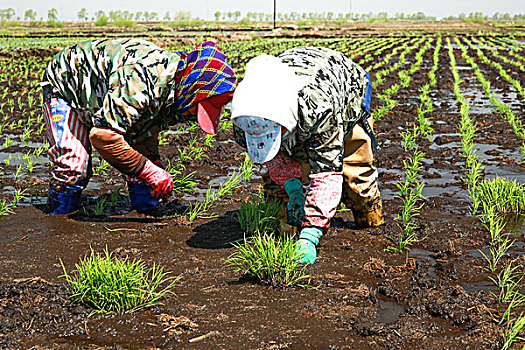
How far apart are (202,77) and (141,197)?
1205 millimetres

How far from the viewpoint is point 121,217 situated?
397 cm

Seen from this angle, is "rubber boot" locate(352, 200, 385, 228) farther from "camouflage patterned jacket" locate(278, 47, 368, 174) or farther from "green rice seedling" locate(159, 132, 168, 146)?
"green rice seedling" locate(159, 132, 168, 146)

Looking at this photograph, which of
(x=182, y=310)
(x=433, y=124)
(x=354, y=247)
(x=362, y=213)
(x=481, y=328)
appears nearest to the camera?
(x=481, y=328)

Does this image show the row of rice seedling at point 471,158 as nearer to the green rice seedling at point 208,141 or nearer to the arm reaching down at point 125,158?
the arm reaching down at point 125,158

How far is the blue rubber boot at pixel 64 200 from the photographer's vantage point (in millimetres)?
3914

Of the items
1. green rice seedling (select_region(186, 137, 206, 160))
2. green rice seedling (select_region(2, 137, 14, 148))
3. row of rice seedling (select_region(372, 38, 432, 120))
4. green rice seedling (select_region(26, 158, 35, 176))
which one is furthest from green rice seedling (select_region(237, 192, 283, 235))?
row of rice seedling (select_region(372, 38, 432, 120))

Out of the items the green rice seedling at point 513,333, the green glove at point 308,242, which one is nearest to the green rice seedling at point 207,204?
the green glove at point 308,242

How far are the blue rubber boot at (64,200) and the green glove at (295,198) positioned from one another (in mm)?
1573

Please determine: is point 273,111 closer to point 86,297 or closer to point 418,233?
point 86,297

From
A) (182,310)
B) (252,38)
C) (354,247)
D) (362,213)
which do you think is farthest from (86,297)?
(252,38)

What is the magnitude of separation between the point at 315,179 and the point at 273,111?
0.53 metres

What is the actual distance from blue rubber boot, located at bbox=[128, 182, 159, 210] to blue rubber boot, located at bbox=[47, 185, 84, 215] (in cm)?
35

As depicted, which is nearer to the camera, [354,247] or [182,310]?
[182,310]

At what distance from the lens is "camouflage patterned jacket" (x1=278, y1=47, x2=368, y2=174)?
2750 millimetres
